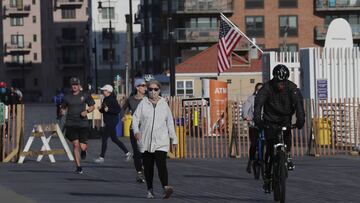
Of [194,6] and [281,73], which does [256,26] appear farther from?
[281,73]

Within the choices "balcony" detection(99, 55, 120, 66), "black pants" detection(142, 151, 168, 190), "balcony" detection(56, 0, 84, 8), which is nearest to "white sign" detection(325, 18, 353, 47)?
"black pants" detection(142, 151, 168, 190)

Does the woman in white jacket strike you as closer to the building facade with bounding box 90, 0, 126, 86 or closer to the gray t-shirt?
the gray t-shirt

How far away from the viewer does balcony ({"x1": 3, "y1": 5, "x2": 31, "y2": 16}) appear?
155 meters

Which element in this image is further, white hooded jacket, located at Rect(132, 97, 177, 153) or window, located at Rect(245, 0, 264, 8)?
window, located at Rect(245, 0, 264, 8)

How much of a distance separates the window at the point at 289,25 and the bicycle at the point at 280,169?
7058cm

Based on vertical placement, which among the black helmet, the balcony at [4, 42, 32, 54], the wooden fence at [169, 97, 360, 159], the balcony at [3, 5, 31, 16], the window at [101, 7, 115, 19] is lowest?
the wooden fence at [169, 97, 360, 159]

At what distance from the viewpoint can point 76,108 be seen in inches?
880

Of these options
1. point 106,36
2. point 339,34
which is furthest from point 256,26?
point 339,34

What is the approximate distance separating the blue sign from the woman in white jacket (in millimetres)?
16263

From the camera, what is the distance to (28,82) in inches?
6147

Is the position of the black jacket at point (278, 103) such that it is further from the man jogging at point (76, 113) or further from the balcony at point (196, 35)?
the balcony at point (196, 35)

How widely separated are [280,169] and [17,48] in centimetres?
14182

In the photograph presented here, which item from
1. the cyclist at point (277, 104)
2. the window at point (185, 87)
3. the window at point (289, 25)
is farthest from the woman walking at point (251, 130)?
the window at point (289, 25)

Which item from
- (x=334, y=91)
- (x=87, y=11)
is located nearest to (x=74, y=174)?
(x=334, y=91)
